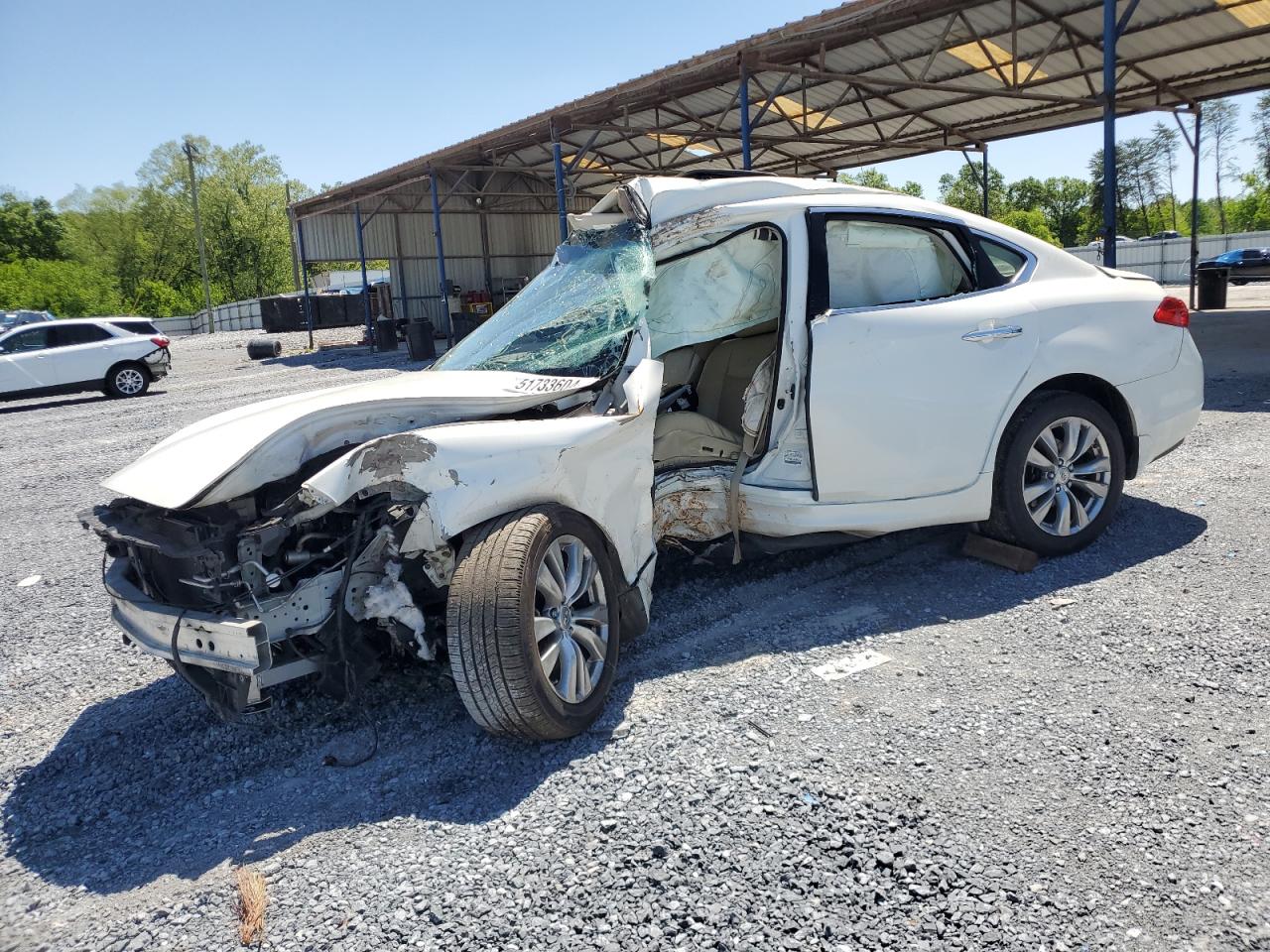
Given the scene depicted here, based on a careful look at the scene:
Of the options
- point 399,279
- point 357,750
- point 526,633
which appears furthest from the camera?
point 399,279

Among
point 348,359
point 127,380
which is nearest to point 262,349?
point 348,359

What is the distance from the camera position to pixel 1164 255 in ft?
121

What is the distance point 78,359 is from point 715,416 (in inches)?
659

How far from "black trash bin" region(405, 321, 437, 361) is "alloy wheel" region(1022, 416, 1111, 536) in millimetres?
18433

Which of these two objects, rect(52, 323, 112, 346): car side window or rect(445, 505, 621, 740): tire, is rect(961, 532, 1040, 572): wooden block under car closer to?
rect(445, 505, 621, 740): tire

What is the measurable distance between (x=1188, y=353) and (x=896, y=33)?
11.1m

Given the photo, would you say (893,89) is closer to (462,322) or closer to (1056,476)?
(1056,476)

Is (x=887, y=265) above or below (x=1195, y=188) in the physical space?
below

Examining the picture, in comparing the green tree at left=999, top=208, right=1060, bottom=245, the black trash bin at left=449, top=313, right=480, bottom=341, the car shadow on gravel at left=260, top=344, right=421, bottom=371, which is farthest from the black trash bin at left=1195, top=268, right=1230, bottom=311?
the green tree at left=999, top=208, right=1060, bottom=245

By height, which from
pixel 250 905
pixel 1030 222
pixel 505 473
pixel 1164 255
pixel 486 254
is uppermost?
pixel 1030 222

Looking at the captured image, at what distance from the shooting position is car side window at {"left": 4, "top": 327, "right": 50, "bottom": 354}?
16.8m

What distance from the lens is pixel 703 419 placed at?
470cm

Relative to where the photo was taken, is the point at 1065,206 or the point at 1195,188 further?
the point at 1065,206

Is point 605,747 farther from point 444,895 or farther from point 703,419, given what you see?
point 703,419
